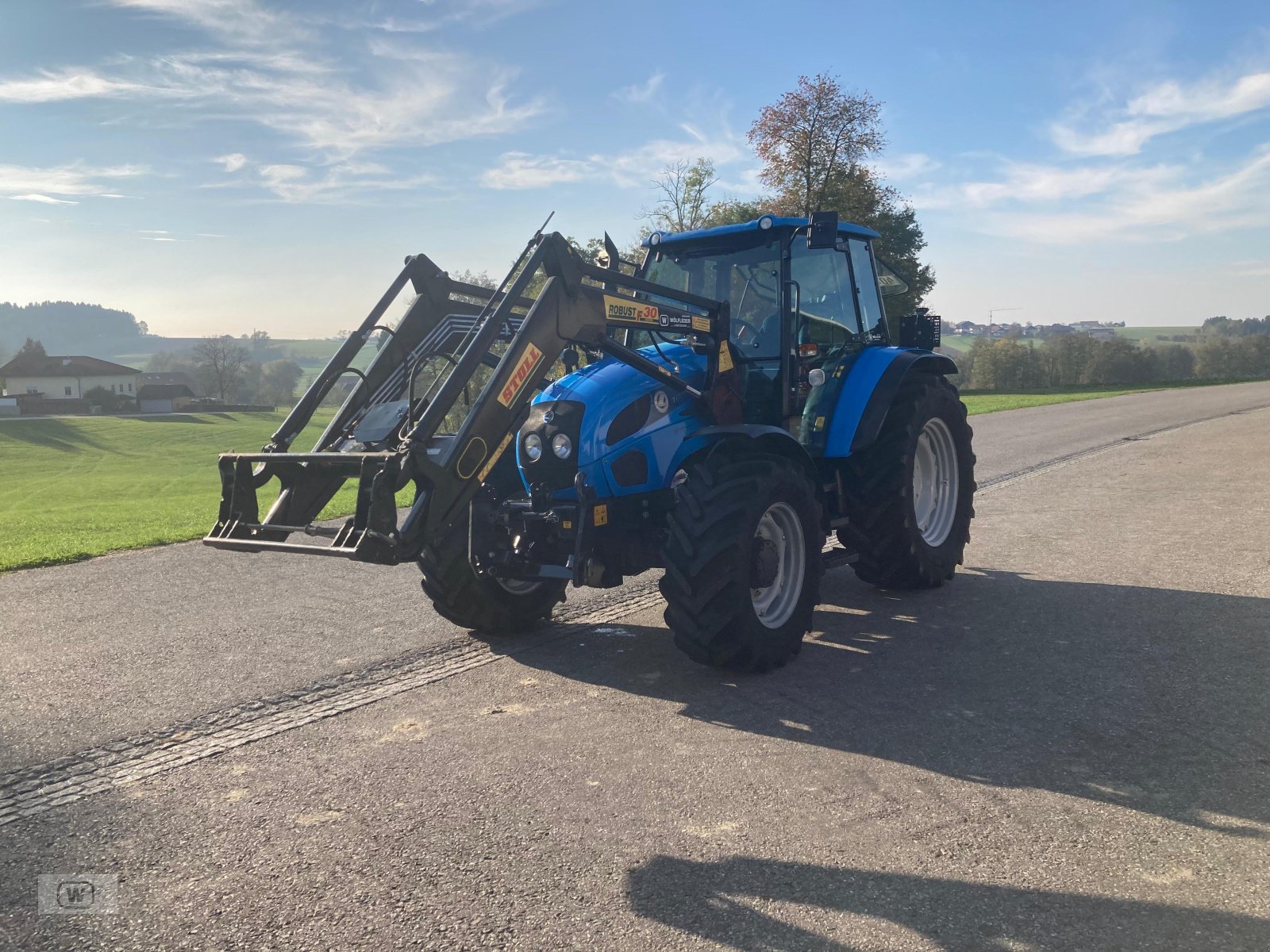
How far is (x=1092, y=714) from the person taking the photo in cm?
461

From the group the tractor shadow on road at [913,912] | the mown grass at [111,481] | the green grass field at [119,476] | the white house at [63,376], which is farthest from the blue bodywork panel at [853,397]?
the white house at [63,376]

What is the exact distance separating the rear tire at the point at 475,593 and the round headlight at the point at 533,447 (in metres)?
0.57

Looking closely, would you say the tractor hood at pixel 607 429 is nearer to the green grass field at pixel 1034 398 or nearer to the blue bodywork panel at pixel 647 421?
the blue bodywork panel at pixel 647 421

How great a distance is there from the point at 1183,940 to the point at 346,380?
543 centimetres

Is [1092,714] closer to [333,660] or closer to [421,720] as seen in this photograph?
[421,720]

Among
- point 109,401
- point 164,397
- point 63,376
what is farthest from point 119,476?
point 63,376

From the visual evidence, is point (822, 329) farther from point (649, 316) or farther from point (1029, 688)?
point (1029, 688)

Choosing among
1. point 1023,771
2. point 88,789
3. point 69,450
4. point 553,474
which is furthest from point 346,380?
point 69,450

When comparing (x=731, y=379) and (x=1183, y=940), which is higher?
(x=731, y=379)

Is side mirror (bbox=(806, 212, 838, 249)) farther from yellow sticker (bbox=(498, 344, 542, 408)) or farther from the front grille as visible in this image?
yellow sticker (bbox=(498, 344, 542, 408))

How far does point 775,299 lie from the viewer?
21.3ft

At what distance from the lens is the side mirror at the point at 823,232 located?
19.9ft

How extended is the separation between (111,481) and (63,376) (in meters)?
88.0

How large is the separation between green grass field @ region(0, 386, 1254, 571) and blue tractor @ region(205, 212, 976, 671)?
2.06 m
